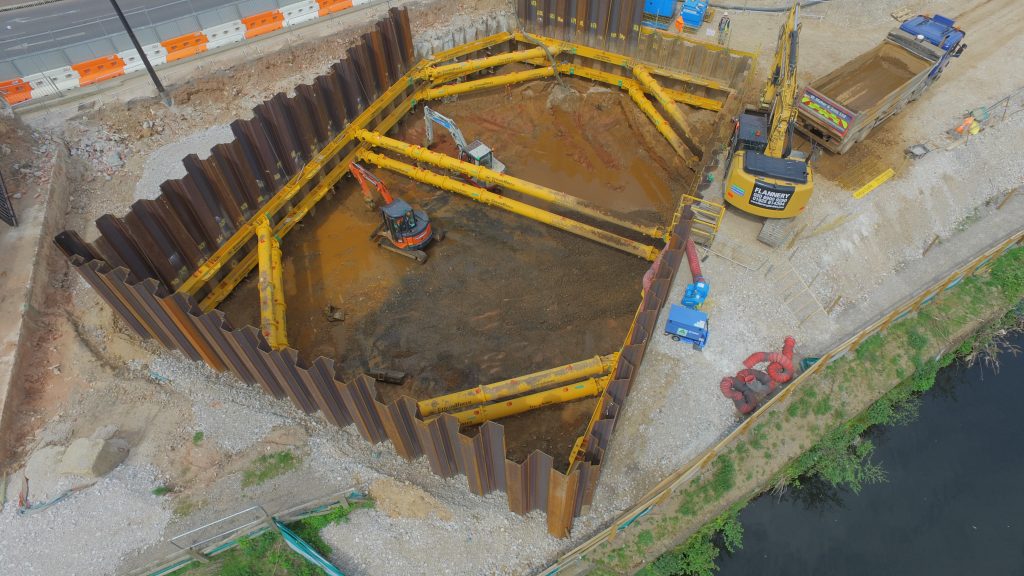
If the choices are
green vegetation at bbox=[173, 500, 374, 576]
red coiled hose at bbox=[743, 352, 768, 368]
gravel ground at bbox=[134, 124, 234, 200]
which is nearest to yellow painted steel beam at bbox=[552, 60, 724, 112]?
red coiled hose at bbox=[743, 352, 768, 368]

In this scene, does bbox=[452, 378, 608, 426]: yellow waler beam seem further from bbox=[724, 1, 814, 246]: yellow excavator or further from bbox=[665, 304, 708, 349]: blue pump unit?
bbox=[724, 1, 814, 246]: yellow excavator

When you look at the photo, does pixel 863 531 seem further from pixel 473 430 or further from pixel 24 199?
pixel 24 199

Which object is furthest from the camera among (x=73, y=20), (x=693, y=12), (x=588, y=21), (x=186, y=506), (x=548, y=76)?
(x=73, y=20)

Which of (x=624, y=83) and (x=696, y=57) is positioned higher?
(x=696, y=57)

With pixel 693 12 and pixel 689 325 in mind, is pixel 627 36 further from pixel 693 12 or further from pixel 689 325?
pixel 689 325

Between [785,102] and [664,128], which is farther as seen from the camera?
[664,128]

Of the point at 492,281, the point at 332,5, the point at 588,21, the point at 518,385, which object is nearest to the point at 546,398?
the point at 518,385

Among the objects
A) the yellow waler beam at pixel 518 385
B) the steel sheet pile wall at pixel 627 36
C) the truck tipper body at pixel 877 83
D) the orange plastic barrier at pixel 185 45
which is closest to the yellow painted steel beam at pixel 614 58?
the steel sheet pile wall at pixel 627 36

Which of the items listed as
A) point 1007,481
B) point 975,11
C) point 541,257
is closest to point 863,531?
point 1007,481
